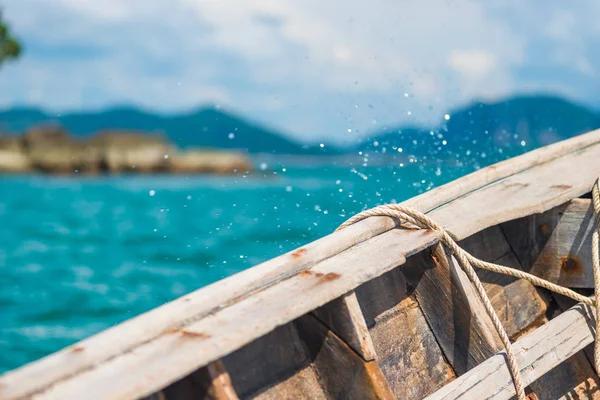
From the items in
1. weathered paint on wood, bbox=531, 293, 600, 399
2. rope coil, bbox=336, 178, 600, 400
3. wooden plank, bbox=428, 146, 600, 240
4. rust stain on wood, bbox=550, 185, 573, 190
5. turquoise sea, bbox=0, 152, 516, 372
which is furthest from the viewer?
turquoise sea, bbox=0, 152, 516, 372

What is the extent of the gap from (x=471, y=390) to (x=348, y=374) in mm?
319

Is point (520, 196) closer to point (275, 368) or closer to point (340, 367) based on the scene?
point (340, 367)

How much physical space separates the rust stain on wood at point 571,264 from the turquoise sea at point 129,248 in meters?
2.08

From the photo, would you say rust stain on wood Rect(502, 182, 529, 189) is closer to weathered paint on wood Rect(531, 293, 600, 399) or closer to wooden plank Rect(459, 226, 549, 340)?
wooden plank Rect(459, 226, 549, 340)

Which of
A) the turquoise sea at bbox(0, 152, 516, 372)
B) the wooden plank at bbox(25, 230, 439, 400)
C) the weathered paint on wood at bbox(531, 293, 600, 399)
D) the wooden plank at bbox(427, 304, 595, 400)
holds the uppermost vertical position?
the turquoise sea at bbox(0, 152, 516, 372)

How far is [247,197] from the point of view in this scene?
25.7m

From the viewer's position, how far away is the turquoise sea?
628 centimetres

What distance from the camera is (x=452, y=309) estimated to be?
6.57 feet

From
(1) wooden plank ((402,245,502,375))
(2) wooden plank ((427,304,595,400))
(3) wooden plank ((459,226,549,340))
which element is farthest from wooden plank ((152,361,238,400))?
(3) wooden plank ((459,226,549,340))

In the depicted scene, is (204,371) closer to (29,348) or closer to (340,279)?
(340,279)

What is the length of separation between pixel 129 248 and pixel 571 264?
1146cm

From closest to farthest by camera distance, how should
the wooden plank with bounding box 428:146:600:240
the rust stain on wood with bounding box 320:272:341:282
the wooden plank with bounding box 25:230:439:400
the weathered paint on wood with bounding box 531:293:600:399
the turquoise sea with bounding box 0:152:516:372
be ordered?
the wooden plank with bounding box 25:230:439:400 → the rust stain on wood with bounding box 320:272:341:282 → the wooden plank with bounding box 428:146:600:240 → the weathered paint on wood with bounding box 531:293:600:399 → the turquoise sea with bounding box 0:152:516:372

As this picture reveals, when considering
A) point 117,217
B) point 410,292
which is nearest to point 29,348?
point 410,292

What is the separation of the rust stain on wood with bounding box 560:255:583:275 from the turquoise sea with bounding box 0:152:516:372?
2075 millimetres
